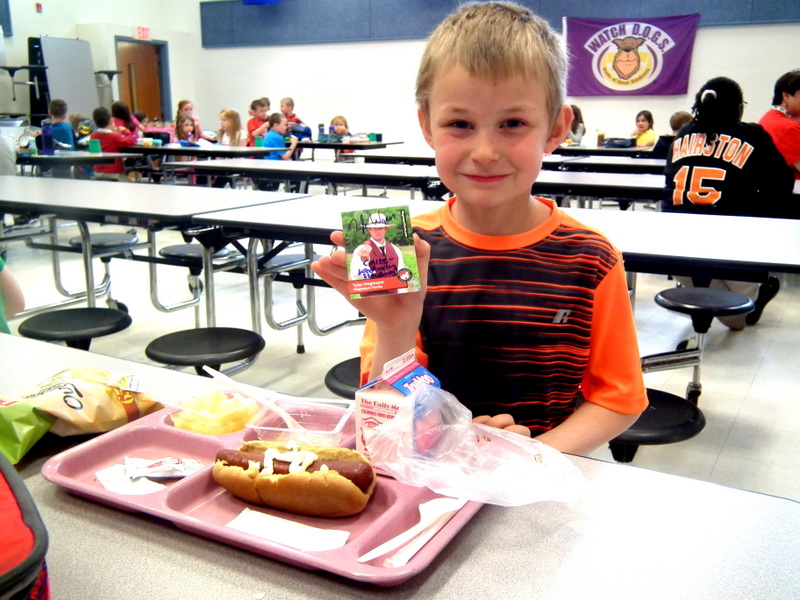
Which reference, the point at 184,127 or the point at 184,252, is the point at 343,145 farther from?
the point at 184,252

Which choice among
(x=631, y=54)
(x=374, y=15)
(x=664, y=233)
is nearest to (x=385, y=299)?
(x=664, y=233)

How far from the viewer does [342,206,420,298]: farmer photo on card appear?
741 millimetres

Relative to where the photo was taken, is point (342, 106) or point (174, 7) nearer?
point (342, 106)

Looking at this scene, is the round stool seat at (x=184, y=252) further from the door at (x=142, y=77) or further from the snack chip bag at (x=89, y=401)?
the door at (x=142, y=77)

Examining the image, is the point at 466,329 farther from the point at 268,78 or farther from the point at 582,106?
the point at 268,78

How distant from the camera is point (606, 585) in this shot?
2.01 feet

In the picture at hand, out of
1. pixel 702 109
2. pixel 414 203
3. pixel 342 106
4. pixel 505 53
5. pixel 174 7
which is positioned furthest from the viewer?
pixel 174 7

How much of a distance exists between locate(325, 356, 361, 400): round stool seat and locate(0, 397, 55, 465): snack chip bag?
3.06 ft

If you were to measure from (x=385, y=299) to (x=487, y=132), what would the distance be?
0.86 ft

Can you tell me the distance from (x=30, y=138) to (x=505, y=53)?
6.72m

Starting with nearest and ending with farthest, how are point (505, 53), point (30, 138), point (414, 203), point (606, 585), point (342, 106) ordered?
1. point (606, 585)
2. point (505, 53)
3. point (414, 203)
4. point (30, 138)
5. point (342, 106)

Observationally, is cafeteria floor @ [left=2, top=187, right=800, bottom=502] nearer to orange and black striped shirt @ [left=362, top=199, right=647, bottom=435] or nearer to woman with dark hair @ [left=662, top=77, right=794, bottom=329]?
woman with dark hair @ [left=662, top=77, right=794, bottom=329]

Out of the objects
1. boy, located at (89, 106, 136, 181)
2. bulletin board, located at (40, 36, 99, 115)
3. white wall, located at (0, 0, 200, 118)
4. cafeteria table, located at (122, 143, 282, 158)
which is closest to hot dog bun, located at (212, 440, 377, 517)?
cafeteria table, located at (122, 143, 282, 158)

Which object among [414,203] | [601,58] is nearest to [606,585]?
[414,203]
